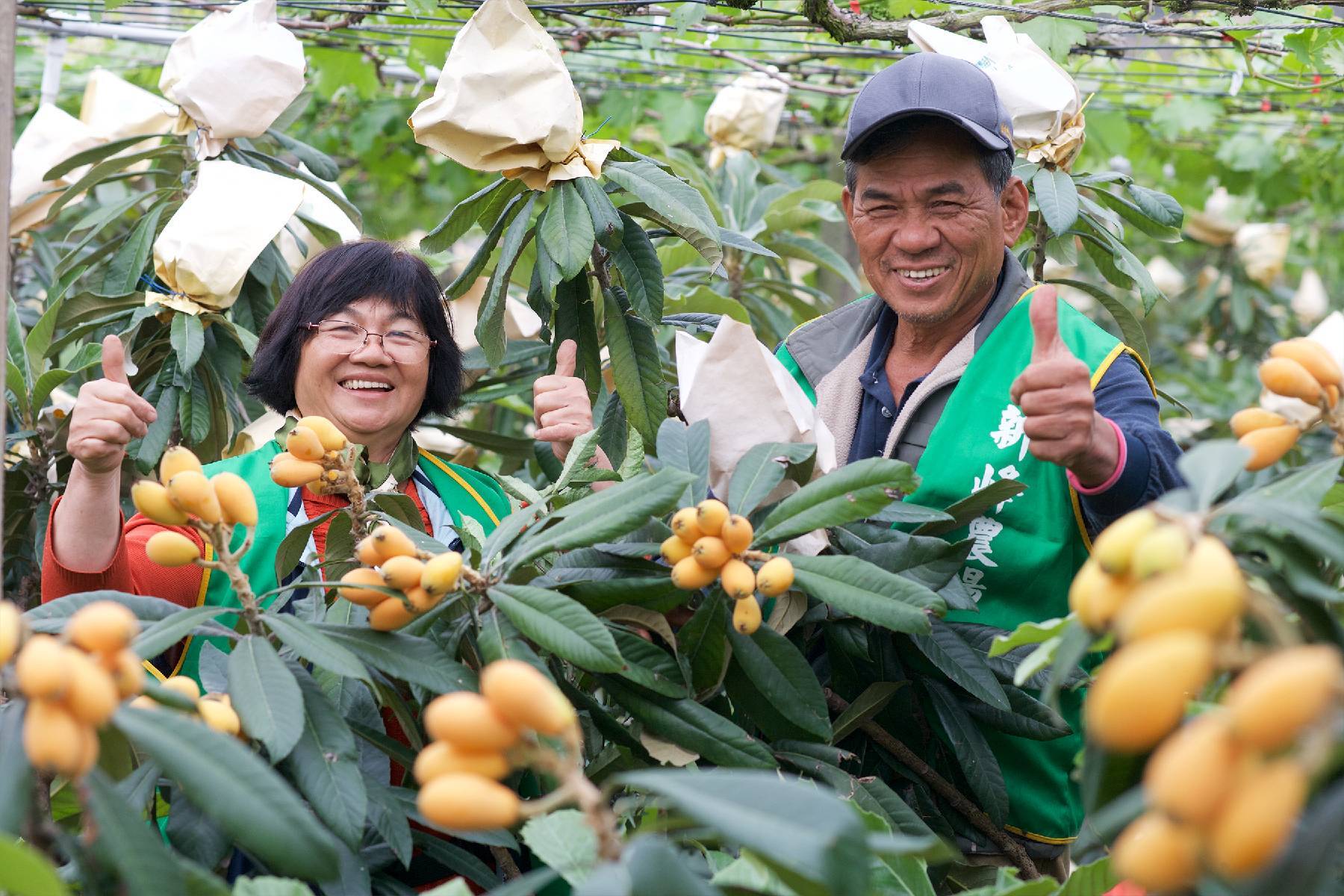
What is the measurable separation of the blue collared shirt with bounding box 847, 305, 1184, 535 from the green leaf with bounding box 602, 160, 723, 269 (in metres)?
0.34

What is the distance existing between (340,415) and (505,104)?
0.62 m

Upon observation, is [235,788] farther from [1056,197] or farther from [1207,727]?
[1056,197]

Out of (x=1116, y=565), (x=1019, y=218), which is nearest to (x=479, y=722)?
(x=1116, y=565)

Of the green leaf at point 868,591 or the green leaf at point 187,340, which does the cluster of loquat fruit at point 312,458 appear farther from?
the green leaf at point 187,340

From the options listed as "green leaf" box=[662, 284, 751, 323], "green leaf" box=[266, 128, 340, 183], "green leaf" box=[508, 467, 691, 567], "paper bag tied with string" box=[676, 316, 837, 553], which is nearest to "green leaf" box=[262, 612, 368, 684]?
"green leaf" box=[508, 467, 691, 567]

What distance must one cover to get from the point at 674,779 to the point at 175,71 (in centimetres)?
263

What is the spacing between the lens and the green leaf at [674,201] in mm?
2297

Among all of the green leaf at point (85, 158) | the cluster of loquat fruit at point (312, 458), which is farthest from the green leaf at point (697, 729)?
the green leaf at point (85, 158)

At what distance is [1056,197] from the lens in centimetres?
265

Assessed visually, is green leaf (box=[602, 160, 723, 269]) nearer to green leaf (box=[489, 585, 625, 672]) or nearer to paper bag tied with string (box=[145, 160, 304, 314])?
paper bag tied with string (box=[145, 160, 304, 314])

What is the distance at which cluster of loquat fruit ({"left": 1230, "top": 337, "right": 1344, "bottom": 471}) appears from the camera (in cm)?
124

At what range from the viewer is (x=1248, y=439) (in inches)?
47.5

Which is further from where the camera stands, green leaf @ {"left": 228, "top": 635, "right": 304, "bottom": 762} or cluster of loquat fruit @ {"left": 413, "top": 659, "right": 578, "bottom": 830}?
green leaf @ {"left": 228, "top": 635, "right": 304, "bottom": 762}

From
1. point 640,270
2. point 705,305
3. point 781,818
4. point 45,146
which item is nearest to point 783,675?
point 781,818
